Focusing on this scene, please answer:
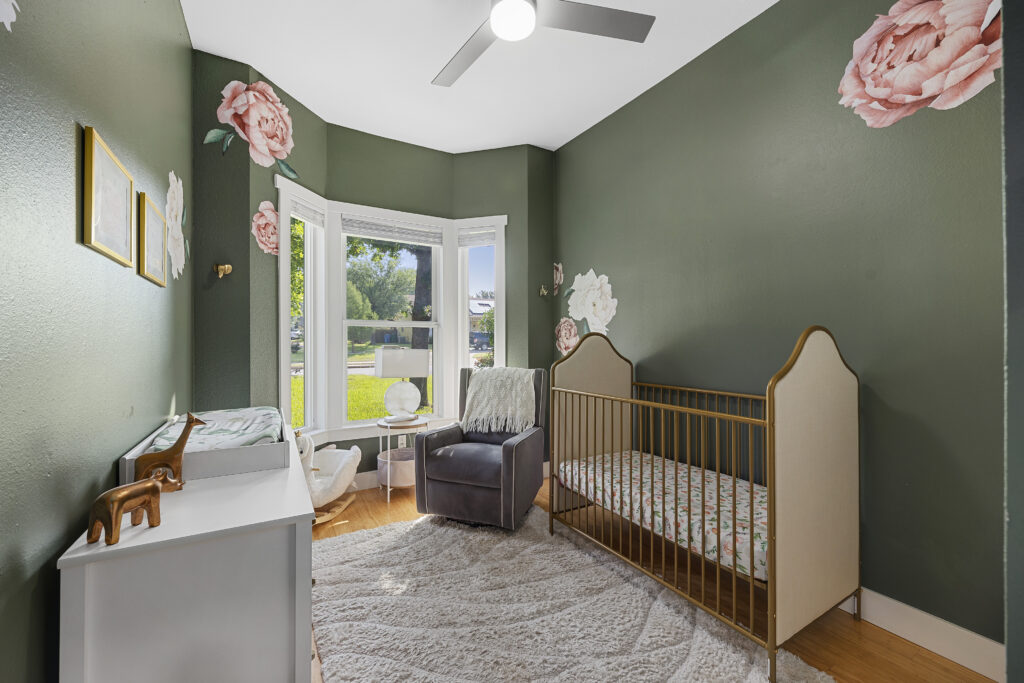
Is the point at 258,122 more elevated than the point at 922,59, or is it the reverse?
the point at 258,122

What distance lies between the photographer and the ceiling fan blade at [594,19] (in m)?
1.69

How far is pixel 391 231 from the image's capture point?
11.5 feet

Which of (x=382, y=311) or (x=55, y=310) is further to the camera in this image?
(x=382, y=311)

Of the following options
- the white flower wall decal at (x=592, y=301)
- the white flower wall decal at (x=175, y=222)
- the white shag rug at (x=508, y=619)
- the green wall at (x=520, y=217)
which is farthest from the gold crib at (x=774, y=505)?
the white flower wall decal at (x=175, y=222)

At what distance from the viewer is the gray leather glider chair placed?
248 cm

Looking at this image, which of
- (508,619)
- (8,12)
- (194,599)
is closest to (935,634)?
(508,619)

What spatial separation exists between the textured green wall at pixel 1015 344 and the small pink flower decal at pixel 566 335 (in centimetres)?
291

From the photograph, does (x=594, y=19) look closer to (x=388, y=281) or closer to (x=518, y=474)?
(x=518, y=474)

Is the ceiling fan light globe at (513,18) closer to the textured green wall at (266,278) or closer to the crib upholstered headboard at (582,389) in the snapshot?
the crib upholstered headboard at (582,389)

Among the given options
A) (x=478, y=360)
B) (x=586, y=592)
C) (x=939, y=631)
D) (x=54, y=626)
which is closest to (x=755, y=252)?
(x=939, y=631)

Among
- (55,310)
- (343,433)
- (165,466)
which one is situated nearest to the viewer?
(55,310)

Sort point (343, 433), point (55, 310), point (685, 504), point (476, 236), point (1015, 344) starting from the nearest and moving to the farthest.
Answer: point (1015, 344) < point (55, 310) < point (685, 504) < point (343, 433) < point (476, 236)

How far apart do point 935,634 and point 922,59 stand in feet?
6.75

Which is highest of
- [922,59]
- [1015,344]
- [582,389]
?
[922,59]
